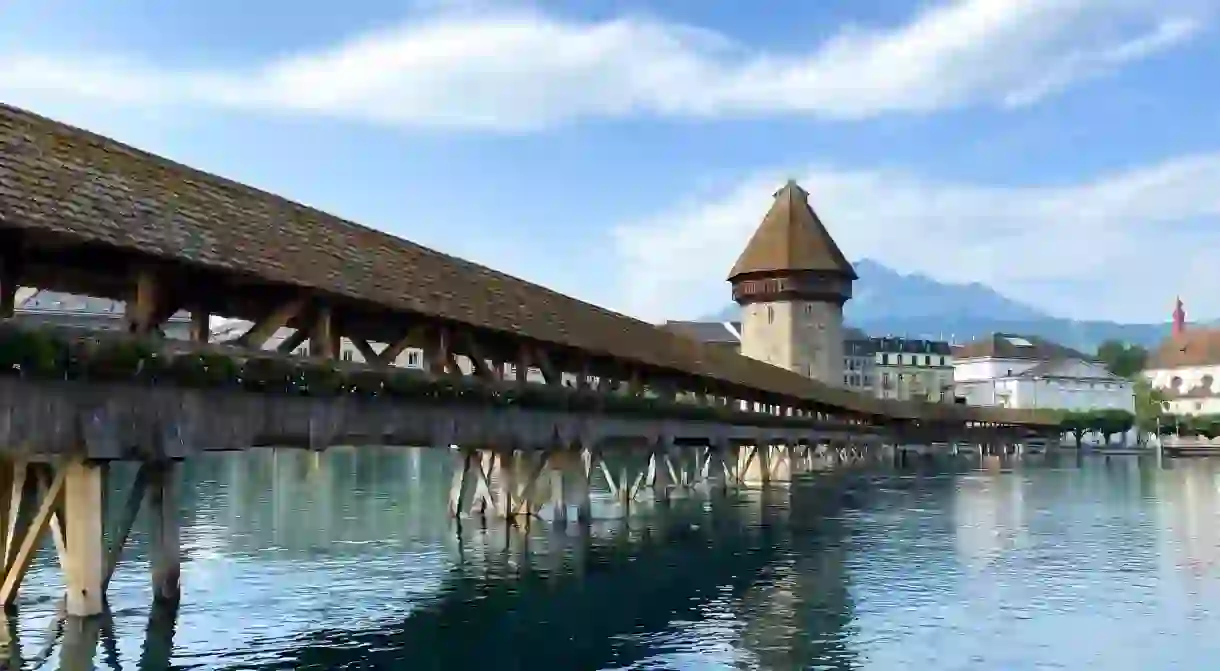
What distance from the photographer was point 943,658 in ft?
47.4

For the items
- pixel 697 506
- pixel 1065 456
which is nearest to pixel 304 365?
pixel 697 506

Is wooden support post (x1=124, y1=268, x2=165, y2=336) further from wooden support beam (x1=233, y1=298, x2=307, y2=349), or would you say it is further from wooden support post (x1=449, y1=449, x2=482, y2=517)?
wooden support post (x1=449, y1=449, x2=482, y2=517)

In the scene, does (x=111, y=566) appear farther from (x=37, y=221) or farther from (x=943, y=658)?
(x=943, y=658)

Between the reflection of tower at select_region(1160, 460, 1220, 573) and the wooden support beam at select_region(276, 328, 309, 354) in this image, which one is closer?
the wooden support beam at select_region(276, 328, 309, 354)

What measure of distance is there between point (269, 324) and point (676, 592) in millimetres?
7705

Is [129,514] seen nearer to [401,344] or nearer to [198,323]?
[198,323]

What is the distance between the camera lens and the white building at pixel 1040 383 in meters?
112

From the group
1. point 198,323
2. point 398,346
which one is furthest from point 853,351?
point 198,323

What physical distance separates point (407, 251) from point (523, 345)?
3.39 m

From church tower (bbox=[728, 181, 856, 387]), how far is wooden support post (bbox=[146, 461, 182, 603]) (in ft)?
161

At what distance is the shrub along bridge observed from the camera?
12.7 meters

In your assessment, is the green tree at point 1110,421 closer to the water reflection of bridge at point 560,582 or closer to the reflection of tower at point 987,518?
the reflection of tower at point 987,518

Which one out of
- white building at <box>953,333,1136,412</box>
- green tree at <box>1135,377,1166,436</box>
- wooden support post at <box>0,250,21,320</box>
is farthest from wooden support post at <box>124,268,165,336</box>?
white building at <box>953,333,1136,412</box>

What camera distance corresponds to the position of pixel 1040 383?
112500 millimetres
